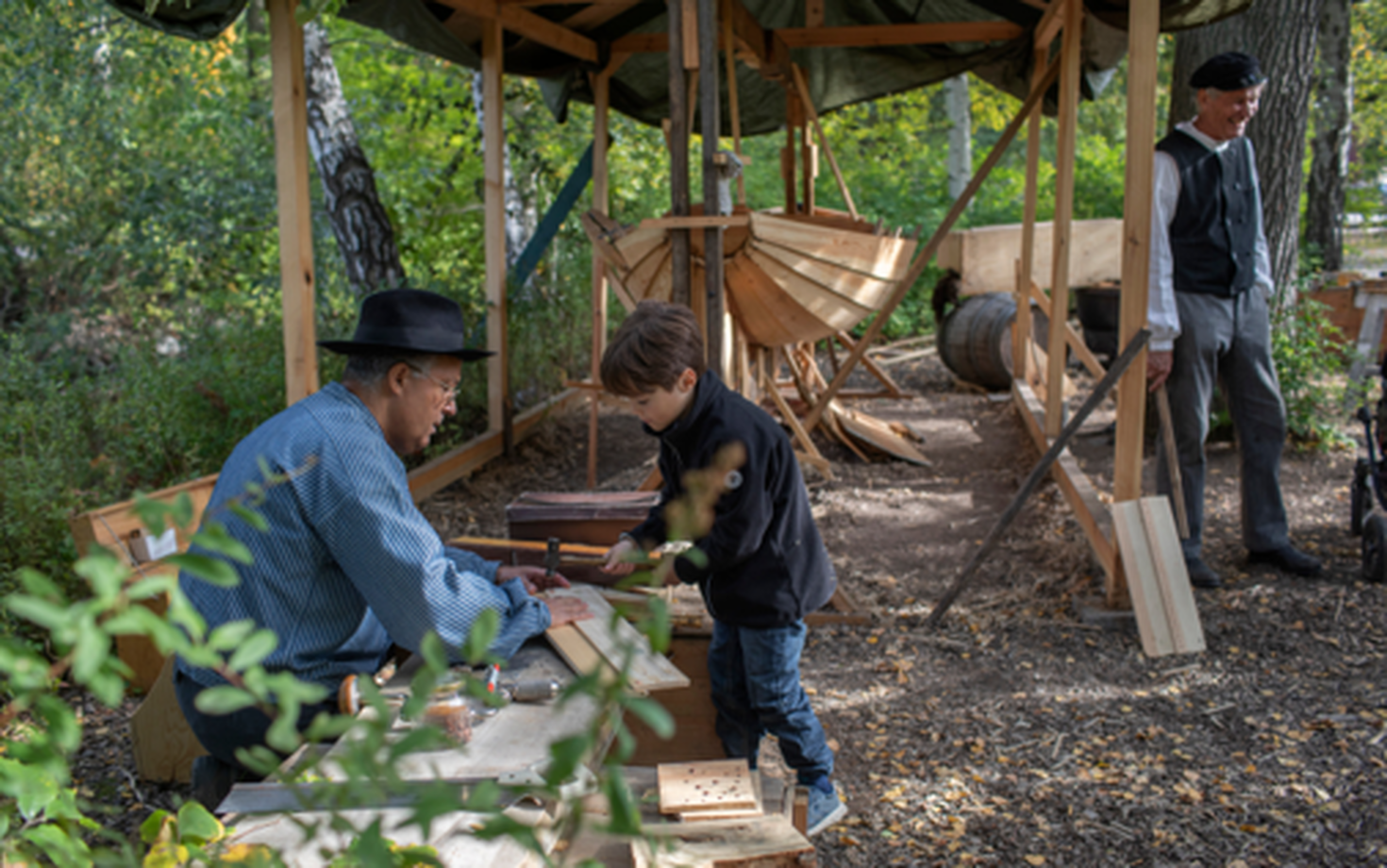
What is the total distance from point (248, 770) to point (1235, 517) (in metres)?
5.08

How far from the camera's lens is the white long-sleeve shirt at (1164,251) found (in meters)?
4.44

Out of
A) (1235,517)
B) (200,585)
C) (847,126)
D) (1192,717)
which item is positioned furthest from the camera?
(847,126)

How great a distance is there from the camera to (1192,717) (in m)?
3.62

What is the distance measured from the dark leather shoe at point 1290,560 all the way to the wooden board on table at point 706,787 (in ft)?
11.8

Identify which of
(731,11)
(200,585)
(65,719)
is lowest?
(200,585)

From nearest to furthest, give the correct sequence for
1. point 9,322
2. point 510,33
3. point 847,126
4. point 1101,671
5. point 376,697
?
point 376,697, point 1101,671, point 510,33, point 9,322, point 847,126

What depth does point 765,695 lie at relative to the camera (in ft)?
9.46

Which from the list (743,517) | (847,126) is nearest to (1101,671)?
(743,517)

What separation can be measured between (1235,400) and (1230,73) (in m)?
1.40

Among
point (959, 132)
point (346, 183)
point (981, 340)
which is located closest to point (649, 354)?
point (346, 183)

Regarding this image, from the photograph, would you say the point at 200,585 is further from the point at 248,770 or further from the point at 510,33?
the point at 510,33

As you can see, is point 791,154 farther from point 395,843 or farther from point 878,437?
point 395,843

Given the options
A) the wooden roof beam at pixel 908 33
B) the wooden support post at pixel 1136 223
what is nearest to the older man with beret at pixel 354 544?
the wooden support post at pixel 1136 223

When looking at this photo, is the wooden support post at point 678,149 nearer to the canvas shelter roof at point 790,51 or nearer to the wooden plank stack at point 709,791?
the canvas shelter roof at point 790,51
